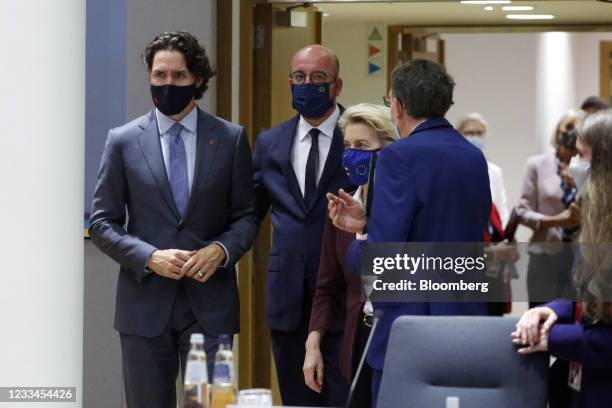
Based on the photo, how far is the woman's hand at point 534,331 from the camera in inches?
135

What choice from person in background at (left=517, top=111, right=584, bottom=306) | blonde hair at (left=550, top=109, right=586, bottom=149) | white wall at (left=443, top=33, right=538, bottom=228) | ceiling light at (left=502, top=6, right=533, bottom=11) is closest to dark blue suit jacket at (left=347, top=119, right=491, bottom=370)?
ceiling light at (left=502, top=6, right=533, bottom=11)

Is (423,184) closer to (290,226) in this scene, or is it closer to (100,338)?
(290,226)

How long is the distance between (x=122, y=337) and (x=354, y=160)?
1.00 meters

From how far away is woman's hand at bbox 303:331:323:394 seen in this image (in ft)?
14.0

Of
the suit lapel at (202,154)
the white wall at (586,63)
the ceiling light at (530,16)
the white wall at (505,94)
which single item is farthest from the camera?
the white wall at (586,63)

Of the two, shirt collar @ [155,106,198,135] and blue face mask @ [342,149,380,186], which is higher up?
shirt collar @ [155,106,198,135]

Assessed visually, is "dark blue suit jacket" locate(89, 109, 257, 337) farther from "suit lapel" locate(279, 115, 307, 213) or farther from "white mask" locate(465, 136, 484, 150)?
"white mask" locate(465, 136, 484, 150)

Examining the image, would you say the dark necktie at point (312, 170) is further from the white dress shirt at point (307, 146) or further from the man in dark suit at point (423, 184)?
the man in dark suit at point (423, 184)

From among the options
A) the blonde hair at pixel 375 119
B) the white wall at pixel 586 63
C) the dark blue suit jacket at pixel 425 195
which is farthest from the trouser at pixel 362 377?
the white wall at pixel 586 63

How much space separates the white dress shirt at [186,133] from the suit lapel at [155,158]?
3 centimetres

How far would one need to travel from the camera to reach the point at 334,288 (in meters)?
4.30

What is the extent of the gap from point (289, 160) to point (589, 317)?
4.94ft

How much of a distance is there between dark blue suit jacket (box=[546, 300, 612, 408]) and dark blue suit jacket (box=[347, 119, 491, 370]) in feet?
1.76

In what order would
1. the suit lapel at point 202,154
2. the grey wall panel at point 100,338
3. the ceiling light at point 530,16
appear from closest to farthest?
the suit lapel at point 202,154 → the grey wall panel at point 100,338 → the ceiling light at point 530,16
